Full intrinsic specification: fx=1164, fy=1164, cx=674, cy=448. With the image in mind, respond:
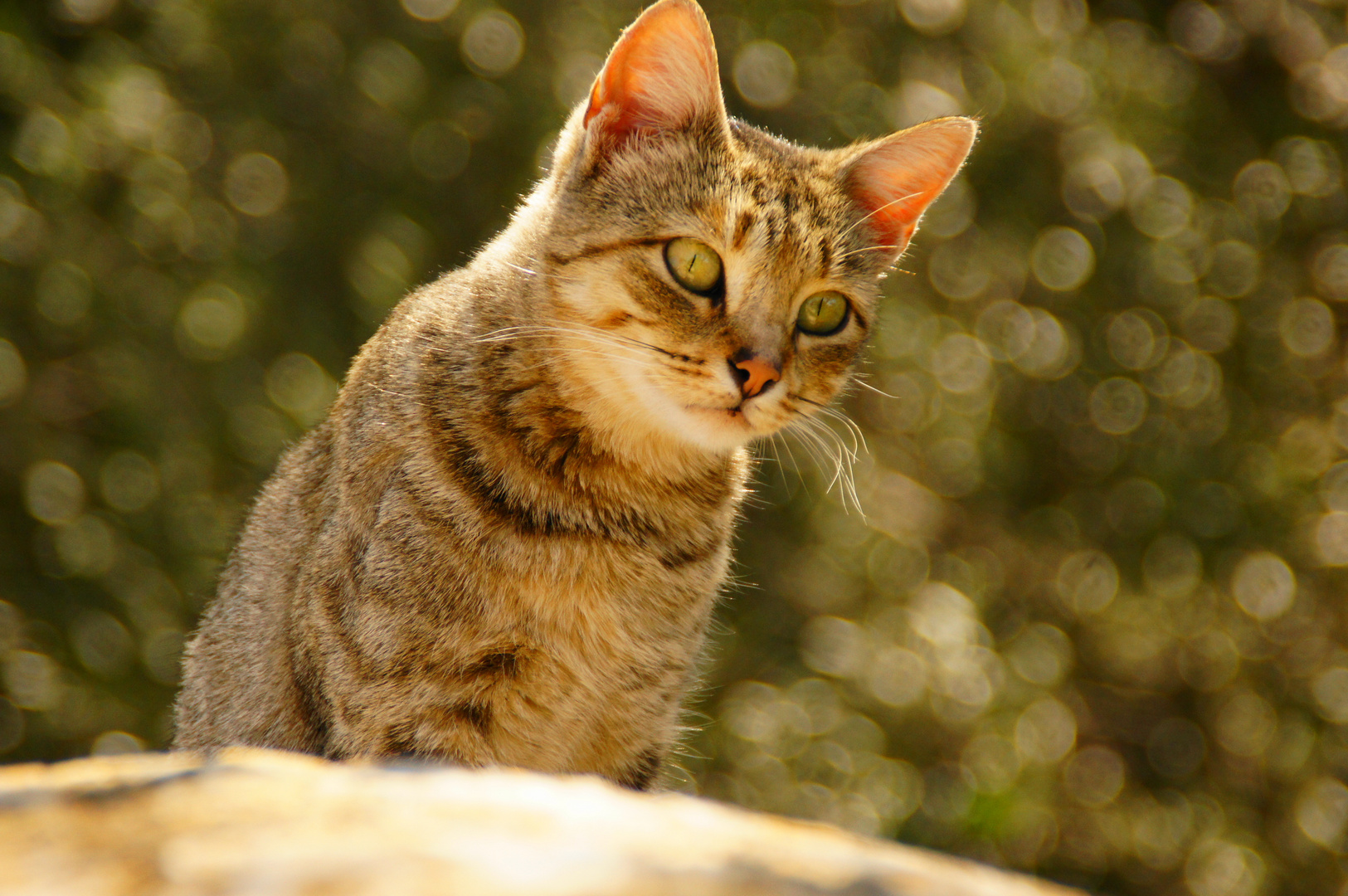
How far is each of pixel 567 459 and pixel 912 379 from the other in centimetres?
243

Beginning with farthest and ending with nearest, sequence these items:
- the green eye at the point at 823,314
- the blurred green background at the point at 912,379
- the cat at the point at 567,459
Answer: the blurred green background at the point at 912,379 < the green eye at the point at 823,314 < the cat at the point at 567,459

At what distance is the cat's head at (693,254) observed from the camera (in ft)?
6.86

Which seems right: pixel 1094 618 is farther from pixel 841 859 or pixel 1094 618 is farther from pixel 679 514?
pixel 841 859

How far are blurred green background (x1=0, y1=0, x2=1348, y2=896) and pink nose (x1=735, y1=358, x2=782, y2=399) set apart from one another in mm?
1780

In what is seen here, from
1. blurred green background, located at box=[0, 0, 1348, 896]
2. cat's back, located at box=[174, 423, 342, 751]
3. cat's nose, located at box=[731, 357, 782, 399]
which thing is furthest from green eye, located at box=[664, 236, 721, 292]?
blurred green background, located at box=[0, 0, 1348, 896]

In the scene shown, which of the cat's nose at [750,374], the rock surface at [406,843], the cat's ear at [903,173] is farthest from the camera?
the cat's ear at [903,173]

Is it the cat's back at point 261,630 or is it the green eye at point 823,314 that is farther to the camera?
the green eye at point 823,314

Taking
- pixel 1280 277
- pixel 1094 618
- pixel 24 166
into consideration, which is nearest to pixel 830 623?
pixel 1094 618

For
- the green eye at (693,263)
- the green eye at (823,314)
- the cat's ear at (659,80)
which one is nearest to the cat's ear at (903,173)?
the green eye at (823,314)

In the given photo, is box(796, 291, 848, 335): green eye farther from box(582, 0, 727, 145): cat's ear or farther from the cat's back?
the cat's back

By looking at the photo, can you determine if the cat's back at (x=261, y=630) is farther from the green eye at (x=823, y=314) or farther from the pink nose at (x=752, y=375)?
the green eye at (x=823, y=314)

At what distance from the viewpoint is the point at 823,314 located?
236cm

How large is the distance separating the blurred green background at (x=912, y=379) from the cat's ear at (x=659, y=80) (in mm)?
1700

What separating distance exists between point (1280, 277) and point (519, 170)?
2.93m
